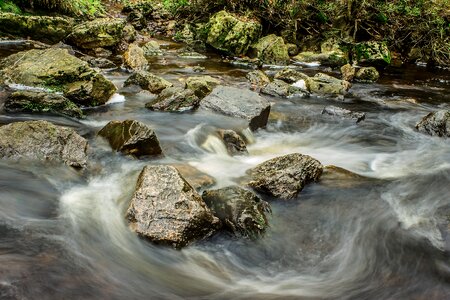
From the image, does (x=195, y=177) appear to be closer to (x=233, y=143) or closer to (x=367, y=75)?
(x=233, y=143)

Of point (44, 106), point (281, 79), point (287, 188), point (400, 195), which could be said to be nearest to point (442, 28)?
point (281, 79)

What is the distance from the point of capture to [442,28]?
13.2 meters

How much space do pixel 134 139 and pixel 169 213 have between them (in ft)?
6.22

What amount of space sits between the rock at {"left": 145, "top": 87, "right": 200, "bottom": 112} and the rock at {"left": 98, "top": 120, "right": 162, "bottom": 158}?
2035 millimetres

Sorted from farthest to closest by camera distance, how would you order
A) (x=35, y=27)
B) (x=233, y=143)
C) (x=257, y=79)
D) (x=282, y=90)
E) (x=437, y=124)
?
(x=35, y=27), (x=257, y=79), (x=282, y=90), (x=437, y=124), (x=233, y=143)

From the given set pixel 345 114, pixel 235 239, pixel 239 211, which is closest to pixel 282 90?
pixel 345 114

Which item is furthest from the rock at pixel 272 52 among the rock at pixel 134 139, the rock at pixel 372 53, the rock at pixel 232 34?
the rock at pixel 134 139

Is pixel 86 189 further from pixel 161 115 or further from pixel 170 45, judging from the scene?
pixel 170 45

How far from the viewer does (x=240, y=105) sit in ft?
23.0

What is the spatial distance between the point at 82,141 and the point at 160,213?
1.96 m

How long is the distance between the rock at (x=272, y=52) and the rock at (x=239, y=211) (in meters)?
9.03

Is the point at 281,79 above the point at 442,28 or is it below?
below

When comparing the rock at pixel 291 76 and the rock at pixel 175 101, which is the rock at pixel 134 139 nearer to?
the rock at pixel 175 101

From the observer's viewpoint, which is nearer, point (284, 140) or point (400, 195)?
point (400, 195)
